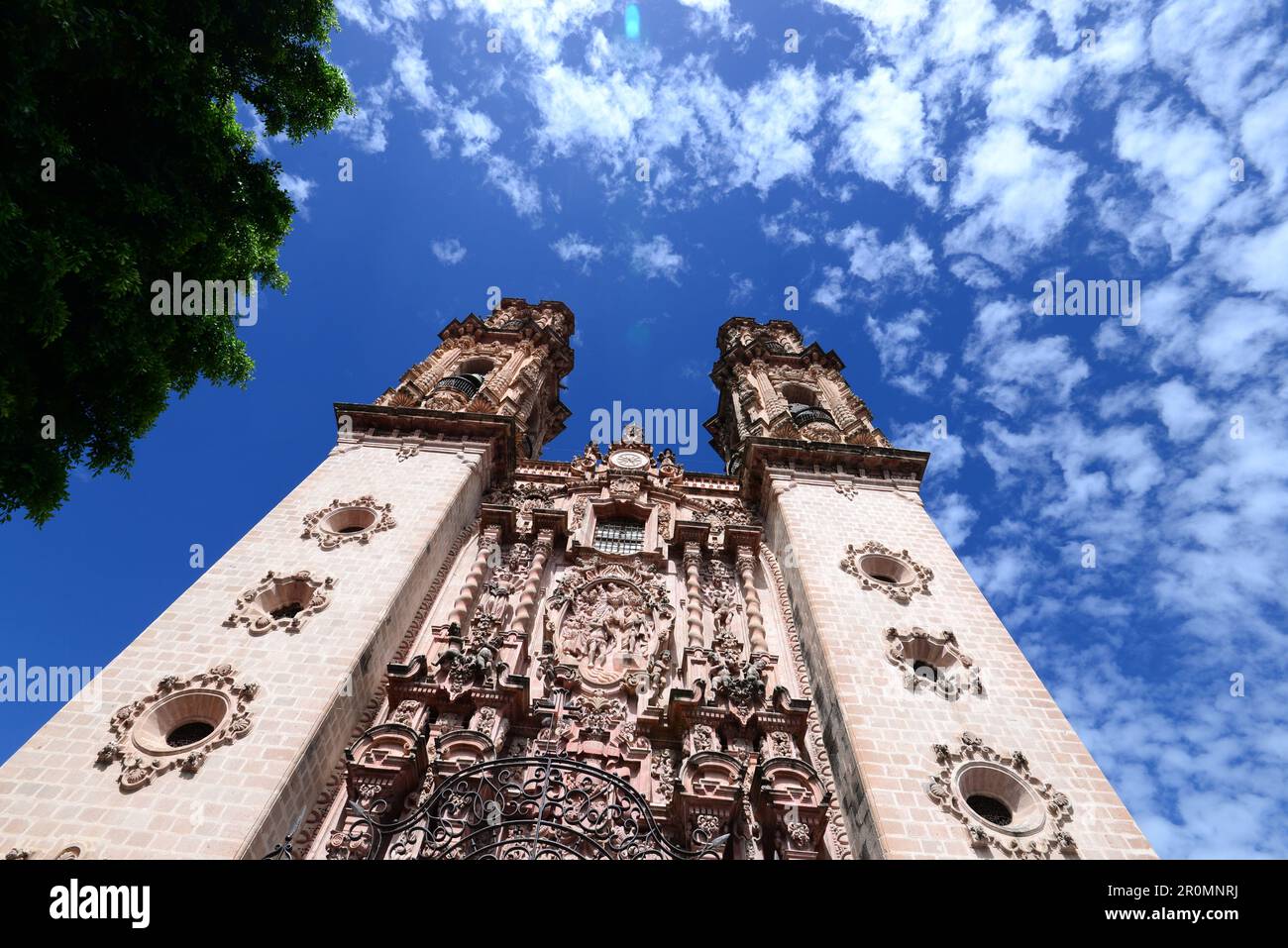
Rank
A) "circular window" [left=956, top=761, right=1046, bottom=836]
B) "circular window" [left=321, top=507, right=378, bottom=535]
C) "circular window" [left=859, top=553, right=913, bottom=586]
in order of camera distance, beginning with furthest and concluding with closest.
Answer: "circular window" [left=321, top=507, right=378, bottom=535] < "circular window" [left=859, top=553, right=913, bottom=586] < "circular window" [left=956, top=761, right=1046, bottom=836]

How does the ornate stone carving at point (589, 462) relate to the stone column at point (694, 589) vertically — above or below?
above

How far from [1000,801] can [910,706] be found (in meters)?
1.89

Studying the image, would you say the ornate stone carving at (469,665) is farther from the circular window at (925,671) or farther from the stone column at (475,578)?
the circular window at (925,671)

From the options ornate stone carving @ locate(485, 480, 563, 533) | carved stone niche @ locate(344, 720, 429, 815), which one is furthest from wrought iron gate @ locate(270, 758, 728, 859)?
ornate stone carving @ locate(485, 480, 563, 533)

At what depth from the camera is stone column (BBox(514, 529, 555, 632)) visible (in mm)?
15589

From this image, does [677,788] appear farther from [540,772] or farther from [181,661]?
[181,661]

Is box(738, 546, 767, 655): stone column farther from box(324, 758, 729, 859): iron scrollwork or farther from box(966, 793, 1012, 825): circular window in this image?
box(324, 758, 729, 859): iron scrollwork

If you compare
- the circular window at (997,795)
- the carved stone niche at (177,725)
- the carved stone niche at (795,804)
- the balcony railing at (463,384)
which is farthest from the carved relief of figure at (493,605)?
the balcony railing at (463,384)

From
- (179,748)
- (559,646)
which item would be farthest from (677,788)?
(179,748)

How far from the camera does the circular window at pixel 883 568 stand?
16.3 m

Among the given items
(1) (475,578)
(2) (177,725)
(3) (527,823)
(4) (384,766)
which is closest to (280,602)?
(2) (177,725)

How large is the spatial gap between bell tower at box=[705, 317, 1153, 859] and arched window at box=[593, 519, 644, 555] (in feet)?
11.6

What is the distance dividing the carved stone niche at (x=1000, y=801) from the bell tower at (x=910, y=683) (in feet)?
0.06
